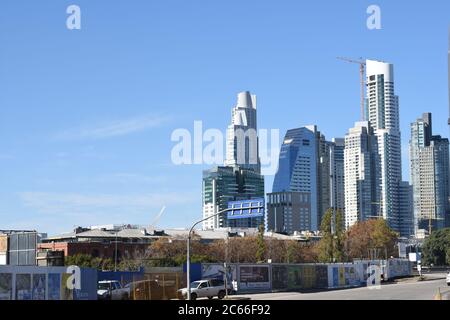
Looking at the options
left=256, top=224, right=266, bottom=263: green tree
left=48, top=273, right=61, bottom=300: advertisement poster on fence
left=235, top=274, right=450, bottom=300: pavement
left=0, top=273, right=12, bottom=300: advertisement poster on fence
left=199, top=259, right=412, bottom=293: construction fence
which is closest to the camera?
left=0, top=273, right=12, bottom=300: advertisement poster on fence

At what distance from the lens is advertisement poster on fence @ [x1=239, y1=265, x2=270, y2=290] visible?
231ft

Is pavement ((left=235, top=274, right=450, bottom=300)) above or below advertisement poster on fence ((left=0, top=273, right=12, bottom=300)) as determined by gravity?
below

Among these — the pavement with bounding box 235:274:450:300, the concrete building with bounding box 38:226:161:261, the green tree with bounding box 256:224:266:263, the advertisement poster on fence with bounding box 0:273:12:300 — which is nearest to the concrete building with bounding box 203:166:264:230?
the green tree with bounding box 256:224:266:263

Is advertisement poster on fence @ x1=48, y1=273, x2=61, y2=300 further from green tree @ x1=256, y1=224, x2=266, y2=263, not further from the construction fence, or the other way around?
green tree @ x1=256, y1=224, x2=266, y2=263

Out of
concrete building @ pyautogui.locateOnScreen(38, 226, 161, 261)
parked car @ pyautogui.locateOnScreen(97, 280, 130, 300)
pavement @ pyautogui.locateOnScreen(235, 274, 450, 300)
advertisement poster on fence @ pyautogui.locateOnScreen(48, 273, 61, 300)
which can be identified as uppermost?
concrete building @ pyautogui.locateOnScreen(38, 226, 161, 261)

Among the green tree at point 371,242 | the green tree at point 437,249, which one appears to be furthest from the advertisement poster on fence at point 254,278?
the green tree at point 437,249

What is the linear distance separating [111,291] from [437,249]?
5723 inches

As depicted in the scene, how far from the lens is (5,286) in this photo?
129 ft

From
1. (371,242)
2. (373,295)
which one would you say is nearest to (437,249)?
(371,242)

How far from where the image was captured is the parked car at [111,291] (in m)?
53.3

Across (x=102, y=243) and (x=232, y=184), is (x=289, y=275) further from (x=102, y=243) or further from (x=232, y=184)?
(x=232, y=184)

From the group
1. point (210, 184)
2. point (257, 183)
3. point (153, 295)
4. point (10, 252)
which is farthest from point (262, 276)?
point (210, 184)

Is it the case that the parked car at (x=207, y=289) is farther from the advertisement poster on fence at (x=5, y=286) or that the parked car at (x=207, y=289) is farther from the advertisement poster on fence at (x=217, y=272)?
the advertisement poster on fence at (x=5, y=286)

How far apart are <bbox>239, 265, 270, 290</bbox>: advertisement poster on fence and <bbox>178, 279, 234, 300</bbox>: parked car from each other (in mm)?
8595
